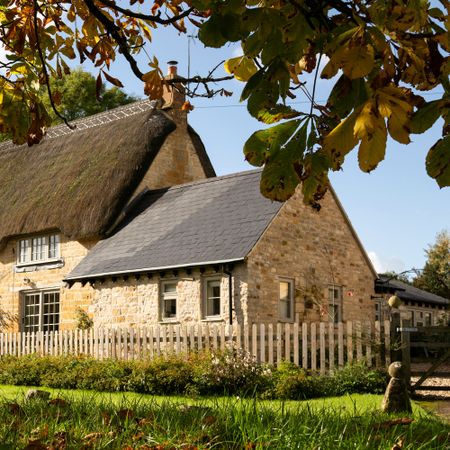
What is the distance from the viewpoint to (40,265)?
2333 centimetres

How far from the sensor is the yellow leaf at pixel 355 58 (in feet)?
7.47

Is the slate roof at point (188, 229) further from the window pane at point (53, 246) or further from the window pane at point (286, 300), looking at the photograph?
the window pane at point (53, 246)

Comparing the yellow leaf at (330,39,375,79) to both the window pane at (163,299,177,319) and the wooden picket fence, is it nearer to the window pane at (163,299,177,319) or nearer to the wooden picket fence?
the wooden picket fence

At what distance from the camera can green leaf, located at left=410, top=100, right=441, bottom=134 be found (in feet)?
8.31

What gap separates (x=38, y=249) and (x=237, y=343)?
11.4 meters

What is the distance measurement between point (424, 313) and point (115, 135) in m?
13.7

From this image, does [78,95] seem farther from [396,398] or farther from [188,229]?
[396,398]

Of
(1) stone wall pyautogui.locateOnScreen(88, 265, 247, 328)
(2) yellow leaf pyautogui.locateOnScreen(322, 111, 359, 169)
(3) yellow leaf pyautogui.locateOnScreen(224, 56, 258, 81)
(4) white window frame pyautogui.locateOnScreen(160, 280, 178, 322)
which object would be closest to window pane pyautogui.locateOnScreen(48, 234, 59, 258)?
(1) stone wall pyautogui.locateOnScreen(88, 265, 247, 328)

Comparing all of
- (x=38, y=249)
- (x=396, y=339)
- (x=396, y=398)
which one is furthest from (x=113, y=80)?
(x=38, y=249)

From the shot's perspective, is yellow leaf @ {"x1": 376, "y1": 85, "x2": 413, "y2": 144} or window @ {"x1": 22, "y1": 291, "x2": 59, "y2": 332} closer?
yellow leaf @ {"x1": 376, "y1": 85, "x2": 413, "y2": 144}

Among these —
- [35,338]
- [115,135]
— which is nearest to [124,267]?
[35,338]

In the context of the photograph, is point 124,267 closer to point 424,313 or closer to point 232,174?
point 232,174

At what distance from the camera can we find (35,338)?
20.0m

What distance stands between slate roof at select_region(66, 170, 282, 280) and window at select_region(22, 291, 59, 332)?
8.40ft
